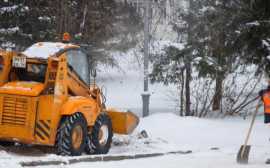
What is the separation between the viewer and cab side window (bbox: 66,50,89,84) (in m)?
10.5

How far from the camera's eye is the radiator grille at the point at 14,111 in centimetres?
938

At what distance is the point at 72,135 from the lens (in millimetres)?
9891

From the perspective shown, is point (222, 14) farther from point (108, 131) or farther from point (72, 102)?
point (72, 102)

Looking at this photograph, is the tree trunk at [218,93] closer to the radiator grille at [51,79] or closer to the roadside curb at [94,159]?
the roadside curb at [94,159]

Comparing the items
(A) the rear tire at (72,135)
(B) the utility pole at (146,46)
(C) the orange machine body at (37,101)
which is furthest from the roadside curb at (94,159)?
(B) the utility pole at (146,46)

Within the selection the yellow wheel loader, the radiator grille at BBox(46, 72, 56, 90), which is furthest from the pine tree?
the radiator grille at BBox(46, 72, 56, 90)

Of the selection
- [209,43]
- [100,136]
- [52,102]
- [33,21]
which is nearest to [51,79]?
[52,102]

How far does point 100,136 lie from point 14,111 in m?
2.35

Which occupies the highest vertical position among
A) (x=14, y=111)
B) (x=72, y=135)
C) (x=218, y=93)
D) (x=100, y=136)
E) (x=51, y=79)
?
(x=51, y=79)

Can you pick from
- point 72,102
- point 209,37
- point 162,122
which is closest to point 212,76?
point 209,37

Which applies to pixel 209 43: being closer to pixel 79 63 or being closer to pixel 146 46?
pixel 146 46

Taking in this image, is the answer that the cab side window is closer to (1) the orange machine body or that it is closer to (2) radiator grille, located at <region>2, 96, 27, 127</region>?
(1) the orange machine body

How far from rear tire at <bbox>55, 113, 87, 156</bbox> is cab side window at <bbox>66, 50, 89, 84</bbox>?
1116 mm

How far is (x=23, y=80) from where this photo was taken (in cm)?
1029
